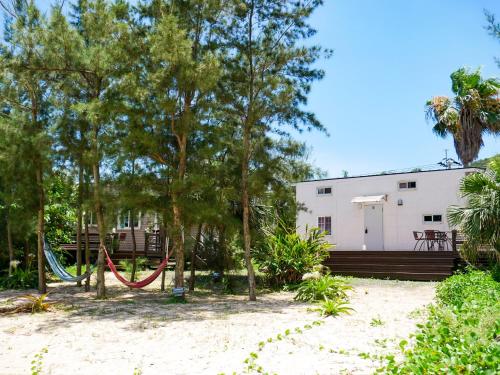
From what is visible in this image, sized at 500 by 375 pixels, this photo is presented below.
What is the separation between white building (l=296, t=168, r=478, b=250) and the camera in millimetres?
16562

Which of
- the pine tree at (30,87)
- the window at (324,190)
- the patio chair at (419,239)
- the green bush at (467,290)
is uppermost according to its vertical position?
the pine tree at (30,87)

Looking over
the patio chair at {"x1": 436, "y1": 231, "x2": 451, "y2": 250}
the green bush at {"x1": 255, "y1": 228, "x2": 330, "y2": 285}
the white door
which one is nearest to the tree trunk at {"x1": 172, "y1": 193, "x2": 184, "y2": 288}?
the green bush at {"x1": 255, "y1": 228, "x2": 330, "y2": 285}

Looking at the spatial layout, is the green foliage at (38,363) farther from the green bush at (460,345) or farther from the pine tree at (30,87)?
the pine tree at (30,87)

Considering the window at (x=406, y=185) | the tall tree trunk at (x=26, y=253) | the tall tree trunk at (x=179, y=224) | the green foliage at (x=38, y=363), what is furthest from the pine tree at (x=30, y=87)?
the window at (x=406, y=185)

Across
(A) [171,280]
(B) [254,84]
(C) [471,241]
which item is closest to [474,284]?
(C) [471,241]

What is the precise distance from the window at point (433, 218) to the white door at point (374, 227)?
5.21ft

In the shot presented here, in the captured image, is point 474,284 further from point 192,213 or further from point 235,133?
point 235,133

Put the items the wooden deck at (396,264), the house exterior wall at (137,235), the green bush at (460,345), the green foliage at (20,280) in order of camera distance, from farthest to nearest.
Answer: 1. the house exterior wall at (137,235)
2. the wooden deck at (396,264)
3. the green foliage at (20,280)
4. the green bush at (460,345)

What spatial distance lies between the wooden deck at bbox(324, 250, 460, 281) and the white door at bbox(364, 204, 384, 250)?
1.47 metres

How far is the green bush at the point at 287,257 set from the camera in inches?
502

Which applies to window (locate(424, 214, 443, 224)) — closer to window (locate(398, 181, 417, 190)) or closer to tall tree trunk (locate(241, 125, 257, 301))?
window (locate(398, 181, 417, 190))

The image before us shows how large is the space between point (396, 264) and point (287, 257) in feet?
15.3

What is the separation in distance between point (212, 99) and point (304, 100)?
83.6 inches

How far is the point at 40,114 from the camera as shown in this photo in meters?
11.7
